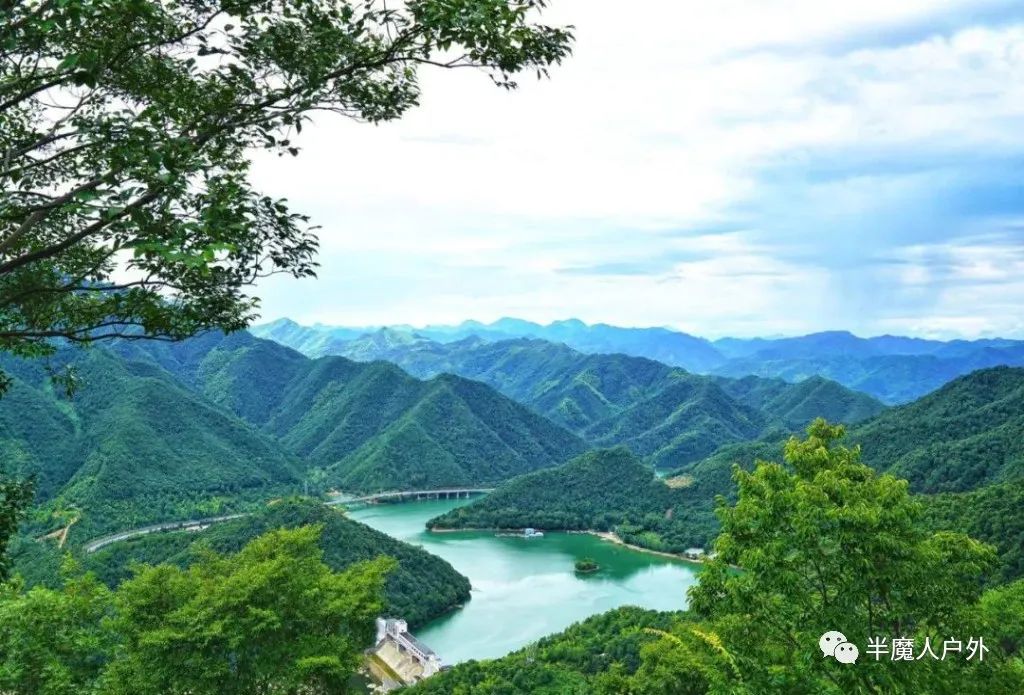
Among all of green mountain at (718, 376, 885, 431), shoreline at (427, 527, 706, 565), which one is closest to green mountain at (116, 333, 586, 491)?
shoreline at (427, 527, 706, 565)

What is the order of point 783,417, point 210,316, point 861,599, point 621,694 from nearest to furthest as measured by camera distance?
point 210,316, point 861,599, point 621,694, point 783,417

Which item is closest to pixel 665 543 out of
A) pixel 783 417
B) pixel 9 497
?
pixel 9 497

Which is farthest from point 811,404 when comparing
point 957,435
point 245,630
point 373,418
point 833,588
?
point 833,588

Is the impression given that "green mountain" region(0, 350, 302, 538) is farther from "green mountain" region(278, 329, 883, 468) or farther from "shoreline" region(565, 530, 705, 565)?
"green mountain" region(278, 329, 883, 468)

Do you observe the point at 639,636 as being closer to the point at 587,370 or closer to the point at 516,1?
the point at 516,1

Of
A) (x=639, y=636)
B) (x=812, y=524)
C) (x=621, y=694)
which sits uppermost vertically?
(x=812, y=524)

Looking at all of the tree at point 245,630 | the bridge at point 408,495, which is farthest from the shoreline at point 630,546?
the tree at point 245,630

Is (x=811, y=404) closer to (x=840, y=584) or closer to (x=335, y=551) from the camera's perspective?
(x=335, y=551)
